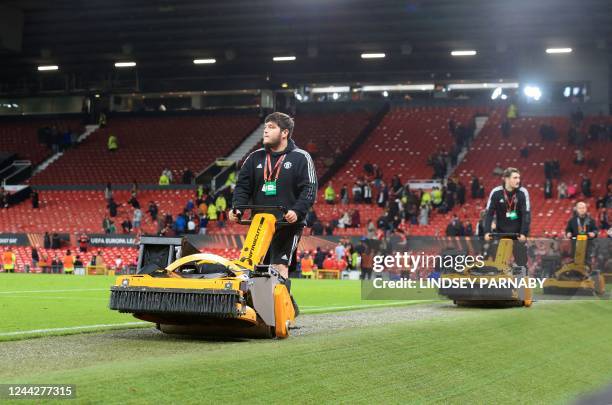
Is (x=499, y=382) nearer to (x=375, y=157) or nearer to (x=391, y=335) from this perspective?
(x=391, y=335)

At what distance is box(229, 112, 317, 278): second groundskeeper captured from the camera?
7926mm

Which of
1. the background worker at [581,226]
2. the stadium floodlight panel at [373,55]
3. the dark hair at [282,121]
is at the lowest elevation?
the background worker at [581,226]

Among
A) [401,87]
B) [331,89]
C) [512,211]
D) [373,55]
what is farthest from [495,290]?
[331,89]

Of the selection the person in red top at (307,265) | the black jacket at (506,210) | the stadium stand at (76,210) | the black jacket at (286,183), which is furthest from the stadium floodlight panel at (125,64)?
the black jacket at (286,183)

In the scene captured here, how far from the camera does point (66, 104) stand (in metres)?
51.2

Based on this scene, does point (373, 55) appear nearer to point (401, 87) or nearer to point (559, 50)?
point (401, 87)

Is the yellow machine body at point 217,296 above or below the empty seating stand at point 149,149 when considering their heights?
below

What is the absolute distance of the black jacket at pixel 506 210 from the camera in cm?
1316

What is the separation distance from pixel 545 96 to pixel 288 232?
38.0 m

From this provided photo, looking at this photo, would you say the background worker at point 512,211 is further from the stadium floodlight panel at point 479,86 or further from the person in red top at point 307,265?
the stadium floodlight panel at point 479,86

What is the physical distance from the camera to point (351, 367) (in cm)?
592

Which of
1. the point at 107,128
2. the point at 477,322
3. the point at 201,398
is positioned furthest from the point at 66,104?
the point at 201,398

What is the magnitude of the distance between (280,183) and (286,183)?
6 centimetres

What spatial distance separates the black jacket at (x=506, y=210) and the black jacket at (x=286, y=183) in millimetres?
5805
